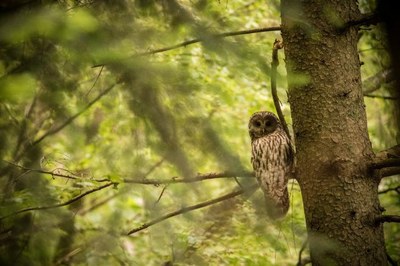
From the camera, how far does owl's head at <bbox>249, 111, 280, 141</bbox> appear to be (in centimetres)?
363

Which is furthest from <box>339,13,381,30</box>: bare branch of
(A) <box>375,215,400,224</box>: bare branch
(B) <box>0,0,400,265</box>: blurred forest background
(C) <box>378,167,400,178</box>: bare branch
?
(A) <box>375,215,400,224</box>: bare branch

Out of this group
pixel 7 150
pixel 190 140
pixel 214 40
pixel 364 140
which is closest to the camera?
pixel 214 40

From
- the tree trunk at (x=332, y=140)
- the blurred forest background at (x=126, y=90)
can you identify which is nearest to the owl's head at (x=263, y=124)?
the blurred forest background at (x=126, y=90)

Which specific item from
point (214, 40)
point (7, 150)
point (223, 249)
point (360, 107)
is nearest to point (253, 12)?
point (223, 249)

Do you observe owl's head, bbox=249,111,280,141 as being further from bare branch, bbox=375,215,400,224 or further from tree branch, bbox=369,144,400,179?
bare branch, bbox=375,215,400,224

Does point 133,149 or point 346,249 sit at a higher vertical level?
point 133,149

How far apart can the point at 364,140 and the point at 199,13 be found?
50.7 inches

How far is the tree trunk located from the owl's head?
3.18 ft

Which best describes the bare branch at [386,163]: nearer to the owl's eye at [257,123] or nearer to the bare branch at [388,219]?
the bare branch at [388,219]

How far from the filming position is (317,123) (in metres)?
2.54

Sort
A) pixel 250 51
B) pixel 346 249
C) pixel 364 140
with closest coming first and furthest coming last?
pixel 250 51 < pixel 346 249 < pixel 364 140

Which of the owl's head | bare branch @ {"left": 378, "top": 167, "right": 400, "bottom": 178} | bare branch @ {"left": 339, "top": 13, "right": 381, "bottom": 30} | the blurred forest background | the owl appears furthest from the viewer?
the owl's head

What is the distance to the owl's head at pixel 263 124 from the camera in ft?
11.9

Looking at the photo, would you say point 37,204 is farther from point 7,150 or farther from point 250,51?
point 250,51
